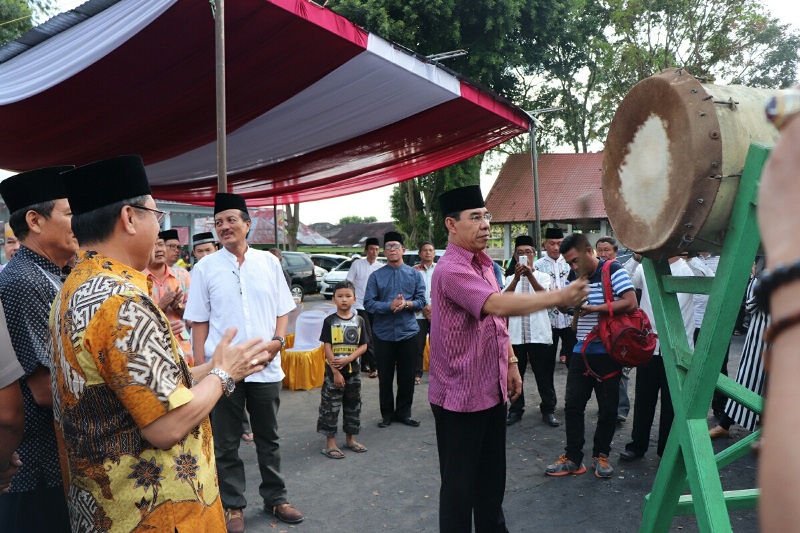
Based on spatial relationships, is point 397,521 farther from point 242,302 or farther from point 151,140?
point 151,140

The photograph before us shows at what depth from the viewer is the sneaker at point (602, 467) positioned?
14.4ft

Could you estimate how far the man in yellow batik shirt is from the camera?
62.9 inches

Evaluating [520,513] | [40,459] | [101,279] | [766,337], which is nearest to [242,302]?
[40,459]

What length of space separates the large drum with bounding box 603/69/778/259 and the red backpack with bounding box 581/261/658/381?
171 centimetres

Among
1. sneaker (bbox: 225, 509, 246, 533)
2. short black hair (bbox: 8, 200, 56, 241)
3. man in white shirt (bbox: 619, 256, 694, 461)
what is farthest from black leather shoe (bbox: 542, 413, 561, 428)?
short black hair (bbox: 8, 200, 56, 241)

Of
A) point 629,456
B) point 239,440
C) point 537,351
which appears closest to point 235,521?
point 239,440

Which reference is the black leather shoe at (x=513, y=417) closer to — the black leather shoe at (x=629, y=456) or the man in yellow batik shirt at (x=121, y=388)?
the black leather shoe at (x=629, y=456)

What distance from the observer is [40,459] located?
2062mm

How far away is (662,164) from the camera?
94.8 inches

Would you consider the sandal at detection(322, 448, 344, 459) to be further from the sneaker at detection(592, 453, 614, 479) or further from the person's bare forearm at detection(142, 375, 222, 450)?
the person's bare forearm at detection(142, 375, 222, 450)

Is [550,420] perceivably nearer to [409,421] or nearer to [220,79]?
[409,421]

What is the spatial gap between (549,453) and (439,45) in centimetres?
1417

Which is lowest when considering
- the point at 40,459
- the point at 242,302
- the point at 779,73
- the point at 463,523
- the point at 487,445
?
the point at 463,523

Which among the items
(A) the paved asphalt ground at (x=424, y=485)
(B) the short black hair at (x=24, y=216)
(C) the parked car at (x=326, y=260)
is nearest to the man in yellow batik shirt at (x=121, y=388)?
(B) the short black hair at (x=24, y=216)
